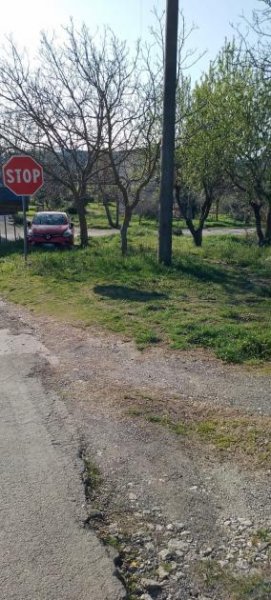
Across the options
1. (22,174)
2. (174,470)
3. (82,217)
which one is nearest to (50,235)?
(82,217)

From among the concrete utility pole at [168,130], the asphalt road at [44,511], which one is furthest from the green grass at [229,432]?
the concrete utility pole at [168,130]

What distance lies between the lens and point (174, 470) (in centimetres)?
351

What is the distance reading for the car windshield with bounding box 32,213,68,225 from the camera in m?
18.0

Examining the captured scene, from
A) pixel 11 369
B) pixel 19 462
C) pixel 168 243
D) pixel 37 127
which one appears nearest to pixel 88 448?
pixel 19 462

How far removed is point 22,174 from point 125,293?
532cm

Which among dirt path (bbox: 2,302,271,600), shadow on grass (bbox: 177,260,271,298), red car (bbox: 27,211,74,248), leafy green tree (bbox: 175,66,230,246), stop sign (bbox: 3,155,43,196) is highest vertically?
leafy green tree (bbox: 175,66,230,246)

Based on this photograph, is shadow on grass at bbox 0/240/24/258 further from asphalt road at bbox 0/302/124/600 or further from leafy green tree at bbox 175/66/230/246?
asphalt road at bbox 0/302/124/600

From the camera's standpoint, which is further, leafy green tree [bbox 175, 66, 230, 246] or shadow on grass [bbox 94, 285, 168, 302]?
leafy green tree [bbox 175, 66, 230, 246]

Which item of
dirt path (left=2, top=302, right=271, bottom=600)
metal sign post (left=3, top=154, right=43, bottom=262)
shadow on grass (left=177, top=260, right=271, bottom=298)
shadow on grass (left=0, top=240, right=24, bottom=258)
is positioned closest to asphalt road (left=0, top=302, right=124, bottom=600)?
dirt path (left=2, top=302, right=271, bottom=600)

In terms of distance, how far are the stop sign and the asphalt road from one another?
8.93 metres

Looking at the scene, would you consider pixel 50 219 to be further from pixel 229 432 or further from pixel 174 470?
pixel 174 470

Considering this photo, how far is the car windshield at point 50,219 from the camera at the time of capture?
18030mm

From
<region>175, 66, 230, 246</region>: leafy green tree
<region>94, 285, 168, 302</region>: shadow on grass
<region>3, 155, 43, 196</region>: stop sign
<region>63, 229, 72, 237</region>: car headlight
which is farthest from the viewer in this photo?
<region>175, 66, 230, 246</region>: leafy green tree

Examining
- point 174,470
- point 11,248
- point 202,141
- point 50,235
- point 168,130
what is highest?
point 202,141
